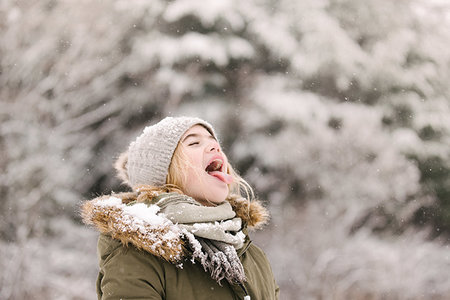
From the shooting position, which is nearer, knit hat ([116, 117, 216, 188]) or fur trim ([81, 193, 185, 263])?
fur trim ([81, 193, 185, 263])

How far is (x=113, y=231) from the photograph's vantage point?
121 centimetres

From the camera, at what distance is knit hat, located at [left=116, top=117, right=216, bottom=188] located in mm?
1551

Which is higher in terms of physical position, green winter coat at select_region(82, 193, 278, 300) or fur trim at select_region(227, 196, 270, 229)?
green winter coat at select_region(82, 193, 278, 300)

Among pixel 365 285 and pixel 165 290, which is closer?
pixel 165 290

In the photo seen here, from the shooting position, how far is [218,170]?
165cm

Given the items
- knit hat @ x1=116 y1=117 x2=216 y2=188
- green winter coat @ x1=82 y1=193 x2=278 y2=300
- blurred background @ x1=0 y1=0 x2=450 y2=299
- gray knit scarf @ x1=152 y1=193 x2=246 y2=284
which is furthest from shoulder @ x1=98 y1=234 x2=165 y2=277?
blurred background @ x1=0 y1=0 x2=450 y2=299

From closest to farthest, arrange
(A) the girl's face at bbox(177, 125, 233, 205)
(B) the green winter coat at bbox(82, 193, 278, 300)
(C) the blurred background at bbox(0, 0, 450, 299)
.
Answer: (B) the green winter coat at bbox(82, 193, 278, 300), (A) the girl's face at bbox(177, 125, 233, 205), (C) the blurred background at bbox(0, 0, 450, 299)

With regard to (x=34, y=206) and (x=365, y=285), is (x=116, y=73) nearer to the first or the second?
(x=34, y=206)

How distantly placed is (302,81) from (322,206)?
5.17ft

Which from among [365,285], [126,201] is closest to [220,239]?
[126,201]

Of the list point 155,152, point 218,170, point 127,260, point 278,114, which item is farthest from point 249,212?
point 278,114

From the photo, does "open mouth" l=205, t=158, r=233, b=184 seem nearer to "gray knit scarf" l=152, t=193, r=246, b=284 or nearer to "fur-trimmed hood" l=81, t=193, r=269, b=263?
"gray knit scarf" l=152, t=193, r=246, b=284

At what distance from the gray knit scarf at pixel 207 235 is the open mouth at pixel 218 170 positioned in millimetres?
189

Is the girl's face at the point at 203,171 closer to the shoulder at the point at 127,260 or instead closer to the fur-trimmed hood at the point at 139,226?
the fur-trimmed hood at the point at 139,226
